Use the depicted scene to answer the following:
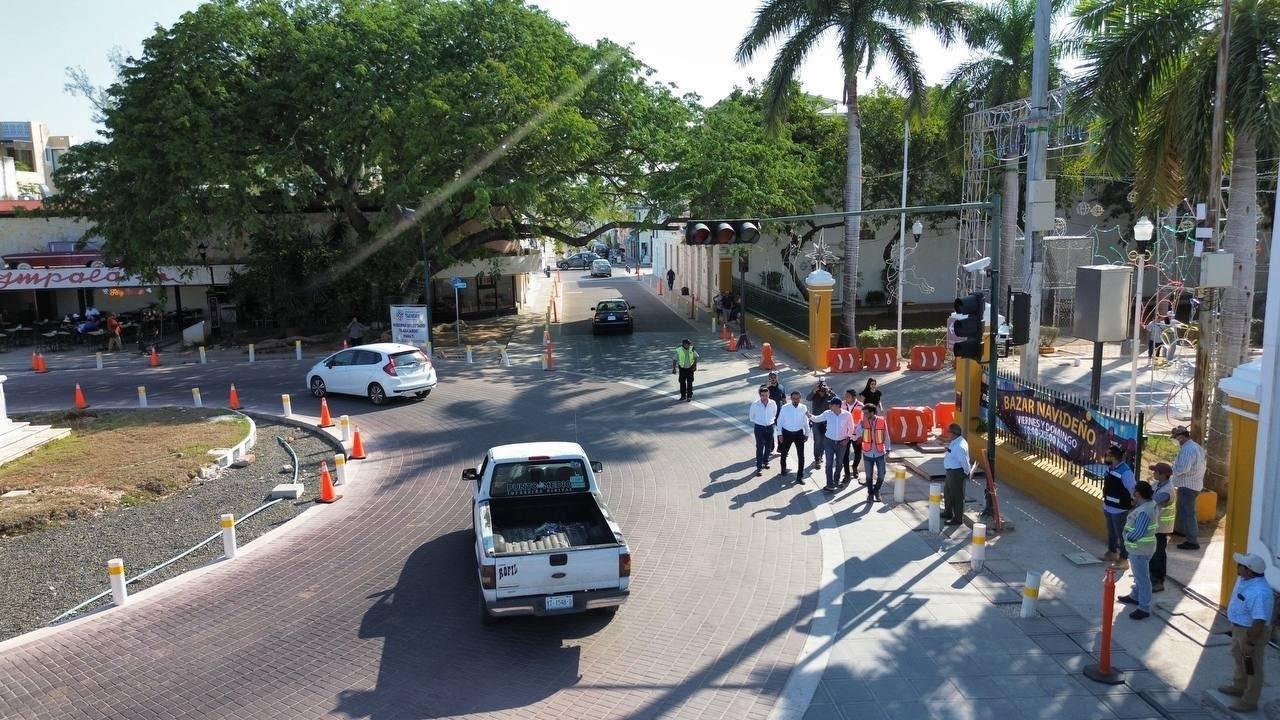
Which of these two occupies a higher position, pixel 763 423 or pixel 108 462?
pixel 763 423

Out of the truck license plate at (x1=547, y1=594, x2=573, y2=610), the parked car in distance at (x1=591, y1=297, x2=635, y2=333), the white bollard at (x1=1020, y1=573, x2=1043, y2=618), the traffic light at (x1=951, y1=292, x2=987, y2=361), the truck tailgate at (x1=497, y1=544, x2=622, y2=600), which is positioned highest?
the traffic light at (x1=951, y1=292, x2=987, y2=361)

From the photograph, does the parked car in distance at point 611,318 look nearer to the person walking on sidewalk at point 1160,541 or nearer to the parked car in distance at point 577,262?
the person walking on sidewalk at point 1160,541

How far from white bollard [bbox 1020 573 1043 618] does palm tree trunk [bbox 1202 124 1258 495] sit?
5702 millimetres

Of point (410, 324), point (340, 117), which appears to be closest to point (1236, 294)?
point (410, 324)

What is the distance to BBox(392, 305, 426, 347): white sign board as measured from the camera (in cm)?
2766

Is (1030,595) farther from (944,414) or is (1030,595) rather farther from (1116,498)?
(944,414)

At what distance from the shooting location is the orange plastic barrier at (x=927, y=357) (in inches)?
957

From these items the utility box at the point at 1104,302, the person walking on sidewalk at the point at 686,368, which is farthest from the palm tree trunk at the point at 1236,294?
the person walking on sidewalk at the point at 686,368

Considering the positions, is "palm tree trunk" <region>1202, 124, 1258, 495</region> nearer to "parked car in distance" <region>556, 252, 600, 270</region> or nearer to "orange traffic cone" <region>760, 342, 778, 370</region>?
"orange traffic cone" <region>760, 342, 778, 370</region>

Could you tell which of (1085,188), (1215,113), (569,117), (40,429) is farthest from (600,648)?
(1085,188)

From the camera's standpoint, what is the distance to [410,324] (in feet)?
91.3

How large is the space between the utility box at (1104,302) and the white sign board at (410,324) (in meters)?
19.4

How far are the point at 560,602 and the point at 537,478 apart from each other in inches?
83.0

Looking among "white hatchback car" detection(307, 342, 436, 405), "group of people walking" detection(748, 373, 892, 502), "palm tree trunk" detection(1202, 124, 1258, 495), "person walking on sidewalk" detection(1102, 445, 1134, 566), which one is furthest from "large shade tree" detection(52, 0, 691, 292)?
"person walking on sidewalk" detection(1102, 445, 1134, 566)
